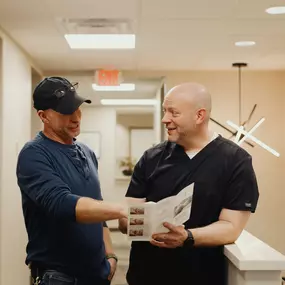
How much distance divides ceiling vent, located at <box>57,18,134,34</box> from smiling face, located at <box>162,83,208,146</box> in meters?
1.62

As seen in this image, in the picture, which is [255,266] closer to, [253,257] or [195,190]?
[253,257]

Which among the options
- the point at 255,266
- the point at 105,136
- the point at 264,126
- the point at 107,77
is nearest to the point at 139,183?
the point at 255,266

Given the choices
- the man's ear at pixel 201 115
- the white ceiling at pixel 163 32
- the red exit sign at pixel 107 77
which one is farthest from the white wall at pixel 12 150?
the man's ear at pixel 201 115

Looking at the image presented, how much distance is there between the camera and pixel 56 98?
1.94m

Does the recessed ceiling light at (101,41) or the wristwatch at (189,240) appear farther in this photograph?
the recessed ceiling light at (101,41)

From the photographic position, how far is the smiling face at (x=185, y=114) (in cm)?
205

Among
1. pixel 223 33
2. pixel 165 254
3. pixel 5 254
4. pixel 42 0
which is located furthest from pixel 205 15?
pixel 5 254

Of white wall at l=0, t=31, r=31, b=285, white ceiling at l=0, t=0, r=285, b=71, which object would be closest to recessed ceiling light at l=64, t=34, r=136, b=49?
white ceiling at l=0, t=0, r=285, b=71

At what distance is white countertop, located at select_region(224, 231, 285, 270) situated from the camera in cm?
177

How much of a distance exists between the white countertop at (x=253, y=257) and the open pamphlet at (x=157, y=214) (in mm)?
226

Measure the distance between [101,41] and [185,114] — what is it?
2371 mm

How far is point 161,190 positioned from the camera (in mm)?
2051

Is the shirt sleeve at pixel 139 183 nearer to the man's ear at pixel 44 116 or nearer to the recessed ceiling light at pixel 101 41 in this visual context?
the man's ear at pixel 44 116

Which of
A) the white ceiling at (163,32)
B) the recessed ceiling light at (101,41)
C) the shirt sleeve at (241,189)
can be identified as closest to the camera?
Answer: the shirt sleeve at (241,189)
